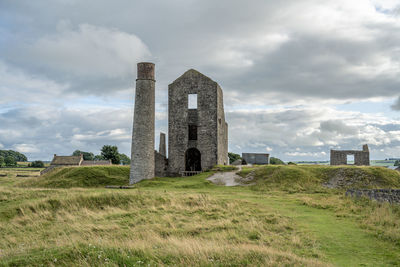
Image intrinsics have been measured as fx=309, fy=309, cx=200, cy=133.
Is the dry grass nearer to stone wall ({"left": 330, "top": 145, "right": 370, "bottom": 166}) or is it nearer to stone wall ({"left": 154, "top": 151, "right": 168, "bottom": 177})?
stone wall ({"left": 154, "top": 151, "right": 168, "bottom": 177})

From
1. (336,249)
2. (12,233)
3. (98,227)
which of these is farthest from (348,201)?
(12,233)

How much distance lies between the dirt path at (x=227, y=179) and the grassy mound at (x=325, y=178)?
1.49 metres

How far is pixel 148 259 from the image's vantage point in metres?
6.72

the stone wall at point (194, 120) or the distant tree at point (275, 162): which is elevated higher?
the stone wall at point (194, 120)

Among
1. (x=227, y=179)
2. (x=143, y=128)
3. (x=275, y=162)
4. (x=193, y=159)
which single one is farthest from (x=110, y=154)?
(x=227, y=179)

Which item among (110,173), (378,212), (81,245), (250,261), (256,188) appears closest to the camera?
(250,261)

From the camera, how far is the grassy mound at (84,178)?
2886cm

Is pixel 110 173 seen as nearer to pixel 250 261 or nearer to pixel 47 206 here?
pixel 47 206

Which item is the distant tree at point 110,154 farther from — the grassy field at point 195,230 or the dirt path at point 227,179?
the grassy field at point 195,230

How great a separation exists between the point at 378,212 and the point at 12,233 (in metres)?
14.1

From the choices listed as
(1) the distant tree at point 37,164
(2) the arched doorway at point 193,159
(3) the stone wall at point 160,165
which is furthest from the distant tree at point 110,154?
(1) the distant tree at point 37,164

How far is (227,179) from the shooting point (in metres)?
26.1

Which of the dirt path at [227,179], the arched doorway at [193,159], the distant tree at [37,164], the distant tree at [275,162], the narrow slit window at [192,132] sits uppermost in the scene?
the narrow slit window at [192,132]

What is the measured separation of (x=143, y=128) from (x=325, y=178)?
16.2 meters
